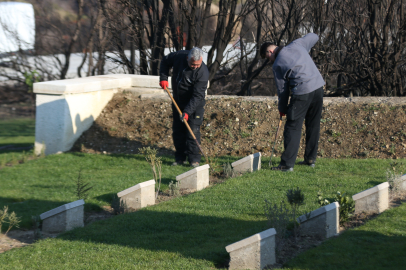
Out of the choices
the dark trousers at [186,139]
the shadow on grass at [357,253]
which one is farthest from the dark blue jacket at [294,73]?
the shadow on grass at [357,253]

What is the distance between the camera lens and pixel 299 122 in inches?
263

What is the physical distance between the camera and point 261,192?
5828 mm

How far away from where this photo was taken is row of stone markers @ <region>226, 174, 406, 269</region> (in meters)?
3.73

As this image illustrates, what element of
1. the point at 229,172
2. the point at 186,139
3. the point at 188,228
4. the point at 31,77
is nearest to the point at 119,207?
the point at 188,228

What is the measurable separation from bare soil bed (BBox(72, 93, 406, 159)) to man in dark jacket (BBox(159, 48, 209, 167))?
1.76 ft

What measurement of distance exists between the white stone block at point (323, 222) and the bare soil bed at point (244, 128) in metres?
3.47

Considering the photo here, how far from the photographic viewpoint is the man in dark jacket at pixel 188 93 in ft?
24.0

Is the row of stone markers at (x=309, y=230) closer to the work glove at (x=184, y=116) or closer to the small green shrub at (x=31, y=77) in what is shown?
the work glove at (x=184, y=116)

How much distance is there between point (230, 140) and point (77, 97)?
126 inches

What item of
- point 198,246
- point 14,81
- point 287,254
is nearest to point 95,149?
point 198,246

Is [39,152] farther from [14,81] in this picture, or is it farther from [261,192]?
[14,81]

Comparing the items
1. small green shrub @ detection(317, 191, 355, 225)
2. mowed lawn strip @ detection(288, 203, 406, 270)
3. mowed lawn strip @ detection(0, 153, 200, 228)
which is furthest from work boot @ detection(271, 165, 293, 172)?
mowed lawn strip @ detection(288, 203, 406, 270)

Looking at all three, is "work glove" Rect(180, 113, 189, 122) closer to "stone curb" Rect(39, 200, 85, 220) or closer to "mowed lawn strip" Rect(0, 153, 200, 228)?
"mowed lawn strip" Rect(0, 153, 200, 228)

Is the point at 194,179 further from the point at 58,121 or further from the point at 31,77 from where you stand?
the point at 31,77
